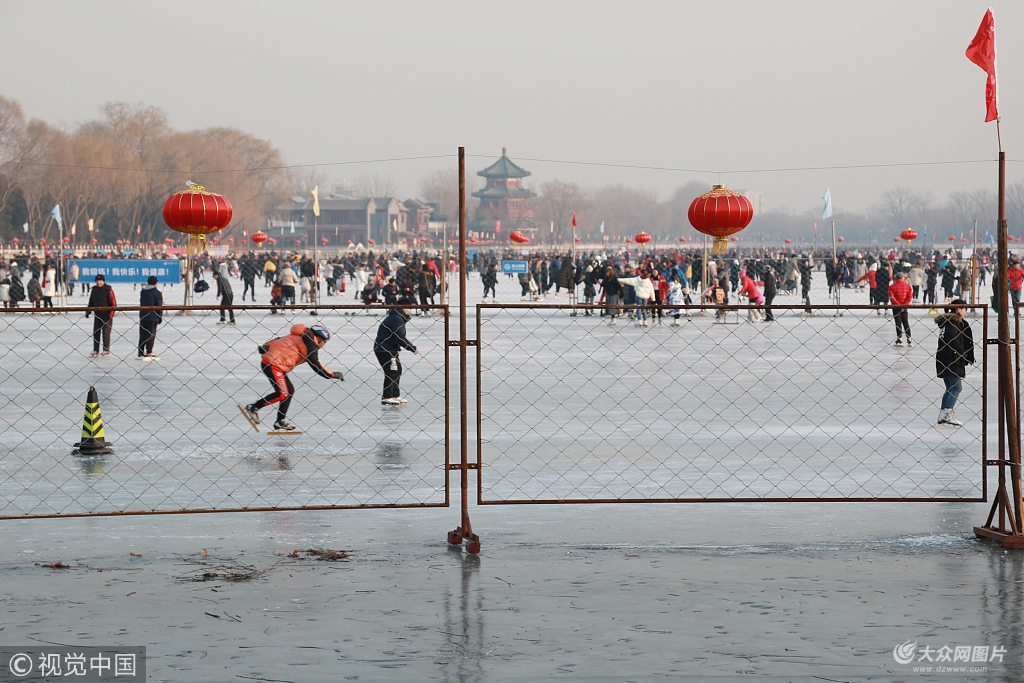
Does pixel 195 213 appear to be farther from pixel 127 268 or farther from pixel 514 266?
pixel 514 266

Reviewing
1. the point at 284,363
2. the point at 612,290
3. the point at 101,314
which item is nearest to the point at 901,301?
the point at 612,290

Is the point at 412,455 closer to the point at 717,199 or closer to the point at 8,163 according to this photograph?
the point at 717,199

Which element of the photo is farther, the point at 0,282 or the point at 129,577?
the point at 0,282

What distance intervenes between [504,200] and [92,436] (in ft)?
378

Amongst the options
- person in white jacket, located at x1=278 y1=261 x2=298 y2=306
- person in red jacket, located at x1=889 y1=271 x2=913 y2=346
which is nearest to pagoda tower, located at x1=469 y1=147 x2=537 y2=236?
person in white jacket, located at x1=278 y1=261 x2=298 y2=306

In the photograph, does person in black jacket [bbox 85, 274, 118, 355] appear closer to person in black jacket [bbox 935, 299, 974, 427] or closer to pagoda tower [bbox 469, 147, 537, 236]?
person in black jacket [bbox 935, 299, 974, 427]

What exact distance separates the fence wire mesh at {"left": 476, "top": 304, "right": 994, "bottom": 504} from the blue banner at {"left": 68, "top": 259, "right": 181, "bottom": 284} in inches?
360

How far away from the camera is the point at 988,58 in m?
5.39

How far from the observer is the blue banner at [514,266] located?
3328 centimetres

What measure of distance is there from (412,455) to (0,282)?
22.2m

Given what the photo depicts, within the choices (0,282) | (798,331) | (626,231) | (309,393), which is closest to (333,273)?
(0,282)

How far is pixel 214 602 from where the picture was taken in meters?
4.21

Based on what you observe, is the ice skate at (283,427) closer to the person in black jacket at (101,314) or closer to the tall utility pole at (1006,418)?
the tall utility pole at (1006,418)

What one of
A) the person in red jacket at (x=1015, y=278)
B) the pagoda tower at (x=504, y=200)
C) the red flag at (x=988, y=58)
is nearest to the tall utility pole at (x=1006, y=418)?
the red flag at (x=988, y=58)
